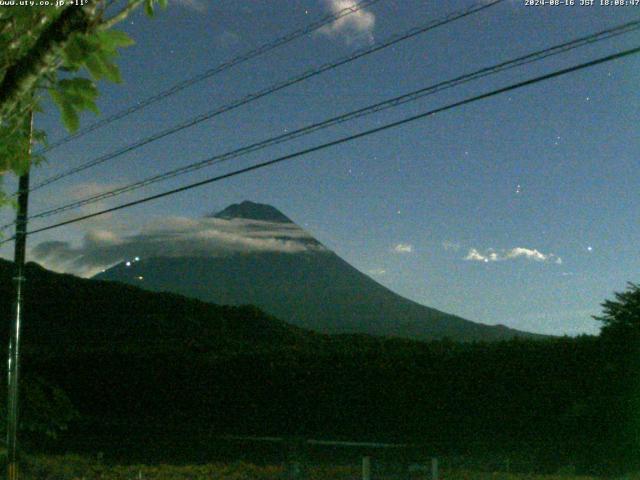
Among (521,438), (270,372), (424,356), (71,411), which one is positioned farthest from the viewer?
(270,372)

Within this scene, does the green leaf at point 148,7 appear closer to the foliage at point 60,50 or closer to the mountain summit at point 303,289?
the foliage at point 60,50

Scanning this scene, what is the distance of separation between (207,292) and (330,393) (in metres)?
88.7

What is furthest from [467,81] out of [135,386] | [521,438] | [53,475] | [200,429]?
[135,386]

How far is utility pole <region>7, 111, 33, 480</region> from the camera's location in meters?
12.9

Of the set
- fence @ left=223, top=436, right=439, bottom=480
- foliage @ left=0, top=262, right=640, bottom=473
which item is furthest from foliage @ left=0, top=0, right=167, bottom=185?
foliage @ left=0, top=262, right=640, bottom=473

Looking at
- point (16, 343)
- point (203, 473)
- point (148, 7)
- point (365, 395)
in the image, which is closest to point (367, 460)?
point (203, 473)

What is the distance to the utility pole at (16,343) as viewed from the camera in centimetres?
1288

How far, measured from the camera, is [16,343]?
44.4 ft

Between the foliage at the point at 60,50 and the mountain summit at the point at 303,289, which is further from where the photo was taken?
the mountain summit at the point at 303,289

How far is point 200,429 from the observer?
24.0 metres

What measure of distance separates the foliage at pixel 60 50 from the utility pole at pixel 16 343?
10269 millimetres

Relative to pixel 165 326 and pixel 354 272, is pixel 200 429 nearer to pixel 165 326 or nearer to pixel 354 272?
pixel 165 326

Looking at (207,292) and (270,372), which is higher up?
(207,292)

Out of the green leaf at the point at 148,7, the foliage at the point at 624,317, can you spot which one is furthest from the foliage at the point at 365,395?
the green leaf at the point at 148,7
